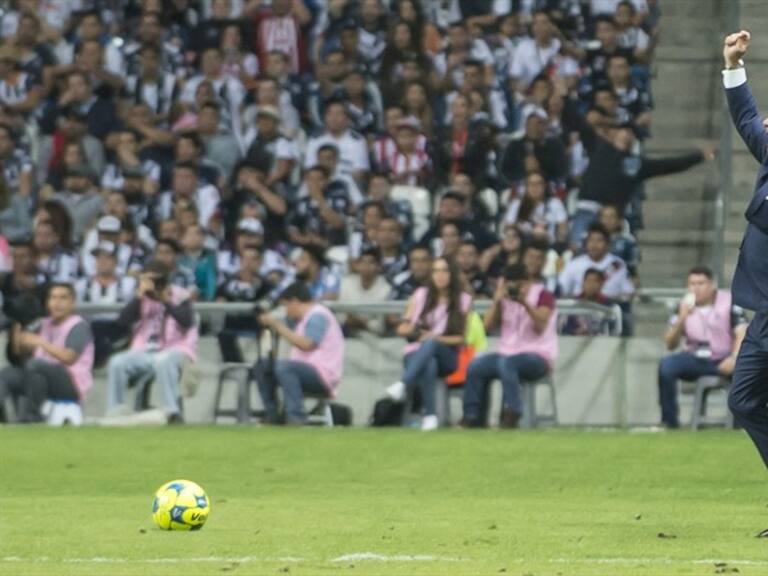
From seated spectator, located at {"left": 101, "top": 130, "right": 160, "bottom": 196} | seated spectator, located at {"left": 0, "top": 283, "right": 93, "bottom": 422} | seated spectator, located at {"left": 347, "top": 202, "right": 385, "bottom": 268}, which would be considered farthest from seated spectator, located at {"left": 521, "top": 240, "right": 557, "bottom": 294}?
seated spectator, located at {"left": 101, "top": 130, "right": 160, "bottom": 196}

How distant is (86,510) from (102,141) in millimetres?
12944

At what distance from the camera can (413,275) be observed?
2106 centimetres

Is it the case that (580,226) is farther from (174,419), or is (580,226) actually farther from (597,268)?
(174,419)

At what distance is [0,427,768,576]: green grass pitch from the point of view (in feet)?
32.2

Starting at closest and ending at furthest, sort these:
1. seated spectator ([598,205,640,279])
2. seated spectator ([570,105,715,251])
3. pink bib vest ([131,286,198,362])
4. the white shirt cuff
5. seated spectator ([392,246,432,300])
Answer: the white shirt cuff < pink bib vest ([131,286,198,362]) < seated spectator ([392,246,432,300]) < seated spectator ([598,205,640,279]) < seated spectator ([570,105,715,251])

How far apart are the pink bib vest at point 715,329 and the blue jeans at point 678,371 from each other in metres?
0.12

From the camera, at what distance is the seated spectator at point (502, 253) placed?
21312mm

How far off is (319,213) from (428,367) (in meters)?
3.93

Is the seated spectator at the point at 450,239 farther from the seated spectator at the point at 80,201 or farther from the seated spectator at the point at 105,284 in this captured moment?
the seated spectator at the point at 80,201

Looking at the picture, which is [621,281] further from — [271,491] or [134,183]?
[271,491]

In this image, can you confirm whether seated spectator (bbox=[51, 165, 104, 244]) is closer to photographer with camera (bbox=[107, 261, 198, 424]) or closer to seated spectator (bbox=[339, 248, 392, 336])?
photographer with camera (bbox=[107, 261, 198, 424])

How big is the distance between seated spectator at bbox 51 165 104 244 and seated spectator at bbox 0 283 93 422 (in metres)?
3.21

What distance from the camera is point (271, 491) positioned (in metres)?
14.2

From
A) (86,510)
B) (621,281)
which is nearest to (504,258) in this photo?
(621,281)
